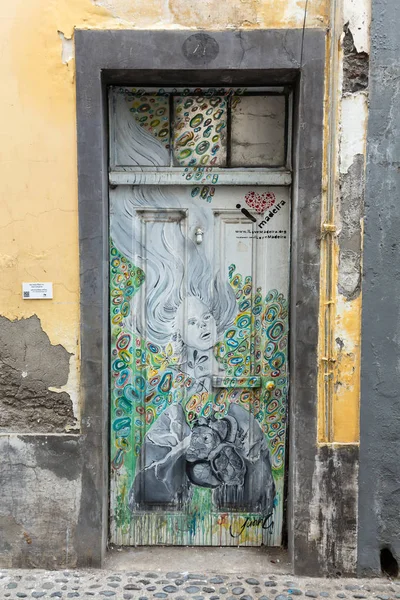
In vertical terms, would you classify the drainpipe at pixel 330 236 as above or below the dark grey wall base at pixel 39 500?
above

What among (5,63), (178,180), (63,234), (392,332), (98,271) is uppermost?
(5,63)

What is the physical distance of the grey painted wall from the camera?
3469 mm

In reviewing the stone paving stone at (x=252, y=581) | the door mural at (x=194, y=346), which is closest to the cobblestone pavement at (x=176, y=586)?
the stone paving stone at (x=252, y=581)

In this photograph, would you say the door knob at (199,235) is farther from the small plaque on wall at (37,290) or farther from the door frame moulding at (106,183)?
the small plaque on wall at (37,290)

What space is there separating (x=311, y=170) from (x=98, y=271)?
1475mm

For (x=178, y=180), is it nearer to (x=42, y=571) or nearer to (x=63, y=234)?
(x=63, y=234)

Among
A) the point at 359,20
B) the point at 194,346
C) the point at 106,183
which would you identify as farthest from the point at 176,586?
the point at 359,20

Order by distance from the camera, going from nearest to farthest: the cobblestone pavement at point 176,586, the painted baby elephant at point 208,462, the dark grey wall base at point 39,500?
the cobblestone pavement at point 176,586 < the dark grey wall base at point 39,500 < the painted baby elephant at point 208,462

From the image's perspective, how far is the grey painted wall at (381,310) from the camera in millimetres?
3469

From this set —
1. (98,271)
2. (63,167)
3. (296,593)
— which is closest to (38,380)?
(98,271)

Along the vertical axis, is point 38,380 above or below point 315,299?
below

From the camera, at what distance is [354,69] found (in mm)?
3477

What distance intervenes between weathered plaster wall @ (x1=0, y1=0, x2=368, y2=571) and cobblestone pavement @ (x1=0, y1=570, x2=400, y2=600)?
133 mm

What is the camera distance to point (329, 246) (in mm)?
3561
